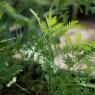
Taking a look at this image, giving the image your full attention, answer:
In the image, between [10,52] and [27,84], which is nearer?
[10,52]

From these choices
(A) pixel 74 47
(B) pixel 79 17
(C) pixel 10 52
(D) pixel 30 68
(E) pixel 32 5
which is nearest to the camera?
(E) pixel 32 5

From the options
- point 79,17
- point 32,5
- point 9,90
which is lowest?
point 9,90

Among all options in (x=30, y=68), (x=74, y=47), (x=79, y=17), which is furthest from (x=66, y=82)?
(x=79, y=17)

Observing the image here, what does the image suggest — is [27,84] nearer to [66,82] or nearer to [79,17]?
[66,82]

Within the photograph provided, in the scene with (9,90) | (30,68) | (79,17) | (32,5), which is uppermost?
(79,17)

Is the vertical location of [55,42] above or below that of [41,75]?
above

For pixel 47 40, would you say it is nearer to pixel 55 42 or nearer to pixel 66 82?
pixel 55 42

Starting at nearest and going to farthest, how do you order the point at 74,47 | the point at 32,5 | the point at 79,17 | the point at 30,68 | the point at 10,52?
1. the point at 32,5
2. the point at 74,47
3. the point at 10,52
4. the point at 30,68
5. the point at 79,17

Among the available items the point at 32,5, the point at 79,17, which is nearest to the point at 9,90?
the point at 32,5

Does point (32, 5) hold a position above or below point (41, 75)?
above
